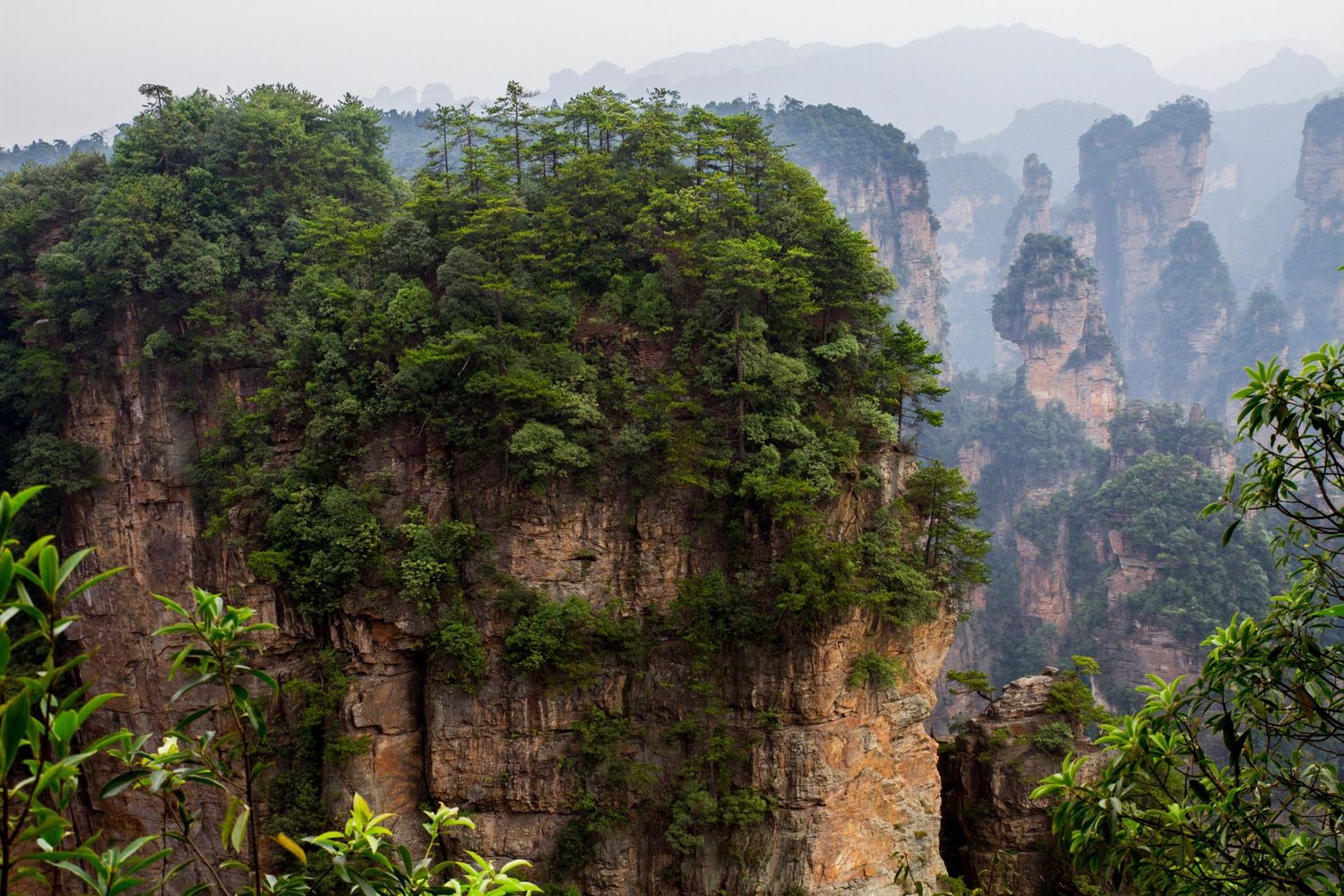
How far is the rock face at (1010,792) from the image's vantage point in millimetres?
16781

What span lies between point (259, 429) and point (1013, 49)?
162m

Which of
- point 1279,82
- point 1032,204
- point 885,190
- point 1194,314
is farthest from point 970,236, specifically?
point 1279,82

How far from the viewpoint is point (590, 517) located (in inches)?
633

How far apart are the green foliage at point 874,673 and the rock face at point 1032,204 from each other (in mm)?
63537

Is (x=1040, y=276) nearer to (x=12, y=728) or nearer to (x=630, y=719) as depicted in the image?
(x=630, y=719)

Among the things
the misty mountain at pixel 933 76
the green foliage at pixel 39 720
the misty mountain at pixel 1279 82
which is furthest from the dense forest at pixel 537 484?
the misty mountain at pixel 1279 82

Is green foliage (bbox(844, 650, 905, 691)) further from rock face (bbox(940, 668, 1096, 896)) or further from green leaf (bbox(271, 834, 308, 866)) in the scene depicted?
green leaf (bbox(271, 834, 308, 866))

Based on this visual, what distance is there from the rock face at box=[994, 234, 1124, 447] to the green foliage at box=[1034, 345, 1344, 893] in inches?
2126

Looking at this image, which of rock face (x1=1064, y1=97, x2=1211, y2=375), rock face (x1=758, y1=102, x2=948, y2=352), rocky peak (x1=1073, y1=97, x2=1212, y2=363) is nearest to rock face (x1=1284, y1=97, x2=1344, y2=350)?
rocky peak (x1=1073, y1=97, x2=1212, y2=363)

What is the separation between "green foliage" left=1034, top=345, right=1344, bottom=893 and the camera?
4.22 meters

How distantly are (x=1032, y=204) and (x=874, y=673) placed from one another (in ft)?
A: 227

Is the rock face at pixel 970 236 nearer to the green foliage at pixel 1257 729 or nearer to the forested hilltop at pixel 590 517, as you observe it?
the forested hilltop at pixel 590 517

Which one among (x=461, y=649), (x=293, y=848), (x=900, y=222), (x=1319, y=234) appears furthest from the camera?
(x=1319, y=234)

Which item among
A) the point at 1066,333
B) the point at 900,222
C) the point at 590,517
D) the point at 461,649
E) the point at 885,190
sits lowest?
the point at 461,649
